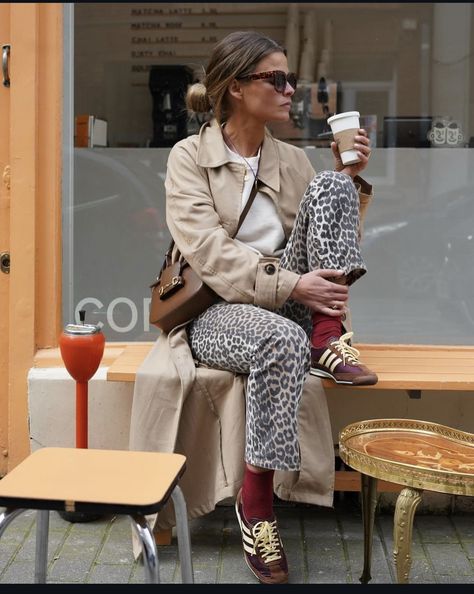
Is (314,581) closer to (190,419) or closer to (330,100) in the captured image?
(190,419)

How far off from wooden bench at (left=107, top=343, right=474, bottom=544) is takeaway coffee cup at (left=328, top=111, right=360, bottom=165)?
0.78 m

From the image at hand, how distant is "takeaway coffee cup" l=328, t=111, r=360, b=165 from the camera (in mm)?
3555

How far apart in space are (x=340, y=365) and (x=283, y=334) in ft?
0.96

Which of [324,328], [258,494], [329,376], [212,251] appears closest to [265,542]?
[258,494]

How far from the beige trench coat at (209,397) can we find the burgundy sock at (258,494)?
0.16m

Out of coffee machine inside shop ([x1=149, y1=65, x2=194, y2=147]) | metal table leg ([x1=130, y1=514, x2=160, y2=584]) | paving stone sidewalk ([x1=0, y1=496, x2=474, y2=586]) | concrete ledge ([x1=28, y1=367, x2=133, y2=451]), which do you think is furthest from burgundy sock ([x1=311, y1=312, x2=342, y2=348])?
metal table leg ([x1=130, y1=514, x2=160, y2=584])

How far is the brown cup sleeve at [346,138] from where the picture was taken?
11.8 feet

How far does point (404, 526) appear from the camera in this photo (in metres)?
2.86

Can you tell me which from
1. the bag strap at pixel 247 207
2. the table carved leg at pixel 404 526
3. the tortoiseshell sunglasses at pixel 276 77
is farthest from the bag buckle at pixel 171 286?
the table carved leg at pixel 404 526

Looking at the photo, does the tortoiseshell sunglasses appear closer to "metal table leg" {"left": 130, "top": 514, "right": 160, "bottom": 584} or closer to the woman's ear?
the woman's ear

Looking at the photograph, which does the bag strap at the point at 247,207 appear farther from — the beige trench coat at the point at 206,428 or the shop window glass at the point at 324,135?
the shop window glass at the point at 324,135

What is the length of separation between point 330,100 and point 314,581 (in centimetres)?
205

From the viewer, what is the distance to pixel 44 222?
4176mm

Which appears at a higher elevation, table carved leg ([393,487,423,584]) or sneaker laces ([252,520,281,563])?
table carved leg ([393,487,423,584])
